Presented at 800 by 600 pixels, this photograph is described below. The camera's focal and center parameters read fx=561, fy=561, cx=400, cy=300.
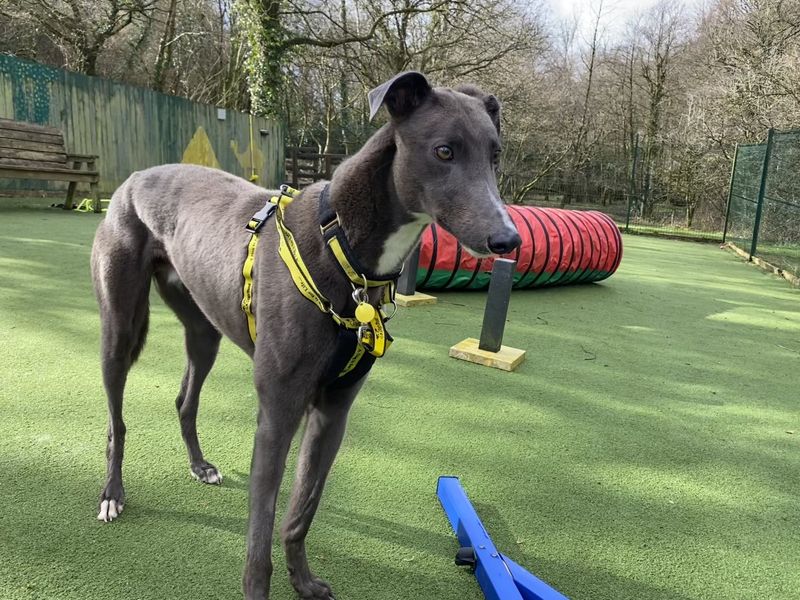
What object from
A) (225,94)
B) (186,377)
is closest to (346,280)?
(186,377)

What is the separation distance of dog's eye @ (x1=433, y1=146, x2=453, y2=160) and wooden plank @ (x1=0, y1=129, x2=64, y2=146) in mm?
9813

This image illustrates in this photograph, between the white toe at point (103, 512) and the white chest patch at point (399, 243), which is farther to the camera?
the white toe at point (103, 512)

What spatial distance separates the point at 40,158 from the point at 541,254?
8091 mm

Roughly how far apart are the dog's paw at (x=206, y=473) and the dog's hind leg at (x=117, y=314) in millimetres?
288

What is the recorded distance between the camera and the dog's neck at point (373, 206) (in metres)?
1.53

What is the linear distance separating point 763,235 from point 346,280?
463 inches

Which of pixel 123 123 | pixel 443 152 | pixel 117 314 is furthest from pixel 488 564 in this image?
pixel 123 123

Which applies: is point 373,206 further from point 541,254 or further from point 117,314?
point 541,254

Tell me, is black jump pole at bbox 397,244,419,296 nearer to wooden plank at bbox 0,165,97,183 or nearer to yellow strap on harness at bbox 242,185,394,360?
yellow strap on harness at bbox 242,185,394,360

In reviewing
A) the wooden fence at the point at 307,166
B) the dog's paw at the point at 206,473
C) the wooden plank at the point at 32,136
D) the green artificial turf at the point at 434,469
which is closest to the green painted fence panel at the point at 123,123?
the wooden plank at the point at 32,136

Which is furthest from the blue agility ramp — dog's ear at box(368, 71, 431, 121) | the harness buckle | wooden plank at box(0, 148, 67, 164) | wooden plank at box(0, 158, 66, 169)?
wooden plank at box(0, 148, 67, 164)

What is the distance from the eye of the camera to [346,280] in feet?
5.05

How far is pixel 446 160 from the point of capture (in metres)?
1.45

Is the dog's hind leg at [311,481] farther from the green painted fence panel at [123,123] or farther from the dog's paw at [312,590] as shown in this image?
the green painted fence panel at [123,123]
